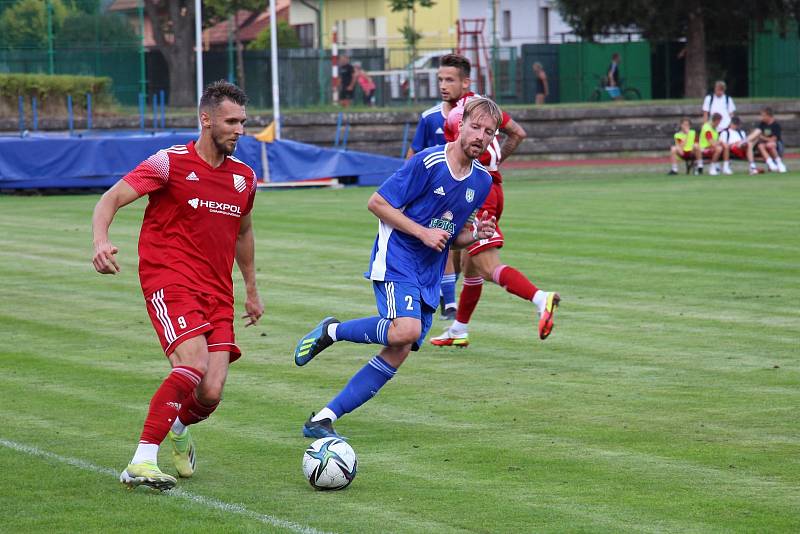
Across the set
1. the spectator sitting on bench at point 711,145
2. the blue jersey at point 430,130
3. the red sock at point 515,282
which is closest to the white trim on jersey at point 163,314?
the red sock at point 515,282

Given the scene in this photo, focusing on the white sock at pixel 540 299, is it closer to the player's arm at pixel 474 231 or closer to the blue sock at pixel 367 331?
the player's arm at pixel 474 231

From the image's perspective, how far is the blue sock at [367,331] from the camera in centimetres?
734

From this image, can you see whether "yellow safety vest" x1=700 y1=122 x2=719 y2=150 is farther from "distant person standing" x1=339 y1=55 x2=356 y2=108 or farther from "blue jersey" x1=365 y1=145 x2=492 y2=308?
"blue jersey" x1=365 y1=145 x2=492 y2=308

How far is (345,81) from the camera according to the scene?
4234 cm

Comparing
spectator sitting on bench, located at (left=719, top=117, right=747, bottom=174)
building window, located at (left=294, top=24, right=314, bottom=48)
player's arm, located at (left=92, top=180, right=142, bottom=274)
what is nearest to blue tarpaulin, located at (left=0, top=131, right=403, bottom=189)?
spectator sitting on bench, located at (left=719, top=117, right=747, bottom=174)

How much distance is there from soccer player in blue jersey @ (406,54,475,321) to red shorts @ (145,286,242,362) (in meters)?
3.74

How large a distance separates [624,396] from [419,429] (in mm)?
1564

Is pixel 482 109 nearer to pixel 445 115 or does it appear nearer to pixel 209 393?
pixel 209 393

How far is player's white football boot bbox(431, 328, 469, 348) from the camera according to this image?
10905 mm

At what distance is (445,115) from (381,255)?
149 inches

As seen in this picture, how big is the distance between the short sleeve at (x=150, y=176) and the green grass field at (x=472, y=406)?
144 cm

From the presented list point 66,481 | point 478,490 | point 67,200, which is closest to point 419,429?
point 478,490

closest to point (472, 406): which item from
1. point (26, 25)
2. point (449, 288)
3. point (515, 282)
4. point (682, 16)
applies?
point (515, 282)

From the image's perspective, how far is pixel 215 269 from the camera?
6.76 metres
